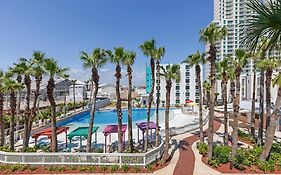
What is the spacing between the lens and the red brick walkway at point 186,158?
600 inches

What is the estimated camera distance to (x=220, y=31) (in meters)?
16.0

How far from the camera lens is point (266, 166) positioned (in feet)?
49.6

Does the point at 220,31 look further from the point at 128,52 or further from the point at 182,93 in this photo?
the point at 182,93

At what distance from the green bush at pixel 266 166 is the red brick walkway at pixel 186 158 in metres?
4.42

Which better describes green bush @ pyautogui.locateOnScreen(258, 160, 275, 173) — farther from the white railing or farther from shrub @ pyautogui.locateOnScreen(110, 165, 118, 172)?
shrub @ pyautogui.locateOnScreen(110, 165, 118, 172)

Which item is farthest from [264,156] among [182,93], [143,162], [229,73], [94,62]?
[182,93]

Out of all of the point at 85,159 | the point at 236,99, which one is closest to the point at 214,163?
the point at 236,99

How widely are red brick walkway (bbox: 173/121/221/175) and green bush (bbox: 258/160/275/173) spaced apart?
442cm

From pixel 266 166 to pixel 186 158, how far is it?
18.0ft

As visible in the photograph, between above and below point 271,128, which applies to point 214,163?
below

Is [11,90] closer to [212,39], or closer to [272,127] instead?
[212,39]

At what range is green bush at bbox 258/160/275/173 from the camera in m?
15.0

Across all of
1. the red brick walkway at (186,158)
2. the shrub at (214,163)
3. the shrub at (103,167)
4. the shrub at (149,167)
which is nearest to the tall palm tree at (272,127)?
the shrub at (214,163)

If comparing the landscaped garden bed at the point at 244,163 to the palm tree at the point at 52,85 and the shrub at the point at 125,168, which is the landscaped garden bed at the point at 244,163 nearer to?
the shrub at the point at 125,168
